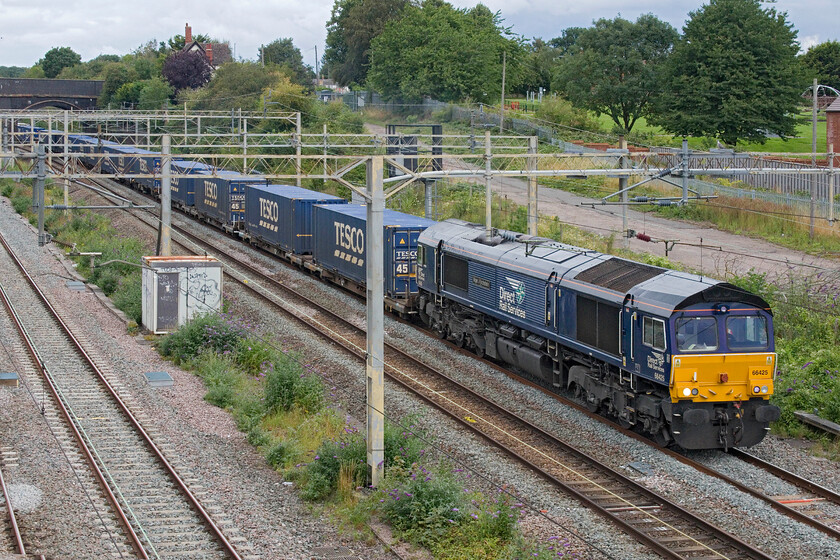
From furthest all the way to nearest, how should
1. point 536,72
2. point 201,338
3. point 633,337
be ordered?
point 536,72, point 201,338, point 633,337

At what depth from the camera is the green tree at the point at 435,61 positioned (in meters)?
80.0

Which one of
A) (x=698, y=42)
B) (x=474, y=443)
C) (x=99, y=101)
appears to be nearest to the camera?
(x=474, y=443)

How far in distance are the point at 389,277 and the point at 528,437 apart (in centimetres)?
1150

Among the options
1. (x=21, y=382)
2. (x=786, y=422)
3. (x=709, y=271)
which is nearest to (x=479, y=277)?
(x=786, y=422)

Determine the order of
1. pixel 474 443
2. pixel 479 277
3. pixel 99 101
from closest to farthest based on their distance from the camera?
pixel 474 443 → pixel 479 277 → pixel 99 101

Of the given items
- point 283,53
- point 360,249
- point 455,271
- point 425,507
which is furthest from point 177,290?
point 283,53

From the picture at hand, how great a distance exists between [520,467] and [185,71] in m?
98.7

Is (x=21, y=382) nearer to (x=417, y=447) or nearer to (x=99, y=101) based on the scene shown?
(x=417, y=447)

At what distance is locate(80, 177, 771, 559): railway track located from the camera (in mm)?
13359

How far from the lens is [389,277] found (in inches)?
1135

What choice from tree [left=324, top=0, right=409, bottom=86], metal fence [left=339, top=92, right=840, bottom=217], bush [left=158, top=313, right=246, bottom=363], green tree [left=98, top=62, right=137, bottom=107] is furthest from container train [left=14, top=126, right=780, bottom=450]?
green tree [left=98, top=62, right=137, bottom=107]

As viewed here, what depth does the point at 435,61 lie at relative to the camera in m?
80.2

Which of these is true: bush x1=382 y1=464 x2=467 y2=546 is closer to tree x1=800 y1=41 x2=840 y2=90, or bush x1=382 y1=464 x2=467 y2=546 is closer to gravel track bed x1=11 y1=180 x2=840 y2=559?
gravel track bed x1=11 y1=180 x2=840 y2=559

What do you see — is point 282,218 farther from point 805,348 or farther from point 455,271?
point 805,348
